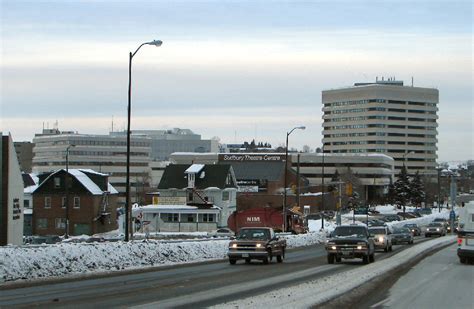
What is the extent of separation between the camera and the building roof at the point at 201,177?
10112 cm

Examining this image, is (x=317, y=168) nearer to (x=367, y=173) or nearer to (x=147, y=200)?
(x=367, y=173)

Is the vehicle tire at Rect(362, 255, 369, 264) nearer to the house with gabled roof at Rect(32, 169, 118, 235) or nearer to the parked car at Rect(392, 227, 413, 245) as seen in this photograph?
the parked car at Rect(392, 227, 413, 245)

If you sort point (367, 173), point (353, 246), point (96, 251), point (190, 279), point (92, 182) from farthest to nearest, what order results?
point (367, 173) < point (92, 182) < point (353, 246) < point (96, 251) < point (190, 279)

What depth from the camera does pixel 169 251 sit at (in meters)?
36.2

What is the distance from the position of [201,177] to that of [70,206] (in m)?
20.6

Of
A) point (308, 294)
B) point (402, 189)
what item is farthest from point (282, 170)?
point (308, 294)

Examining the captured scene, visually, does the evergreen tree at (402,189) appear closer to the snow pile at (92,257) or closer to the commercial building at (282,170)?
the commercial building at (282,170)

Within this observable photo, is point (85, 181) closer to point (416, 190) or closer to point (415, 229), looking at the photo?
point (415, 229)

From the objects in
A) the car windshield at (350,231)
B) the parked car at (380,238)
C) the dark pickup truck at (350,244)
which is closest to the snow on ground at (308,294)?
the dark pickup truck at (350,244)

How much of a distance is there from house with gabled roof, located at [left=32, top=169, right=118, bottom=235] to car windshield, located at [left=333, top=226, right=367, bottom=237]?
56385 millimetres

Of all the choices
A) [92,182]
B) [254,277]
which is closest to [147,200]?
[92,182]

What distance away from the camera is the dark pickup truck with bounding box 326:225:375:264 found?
34.8 meters

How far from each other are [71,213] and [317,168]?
118 metres

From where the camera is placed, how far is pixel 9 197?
2136 inches
